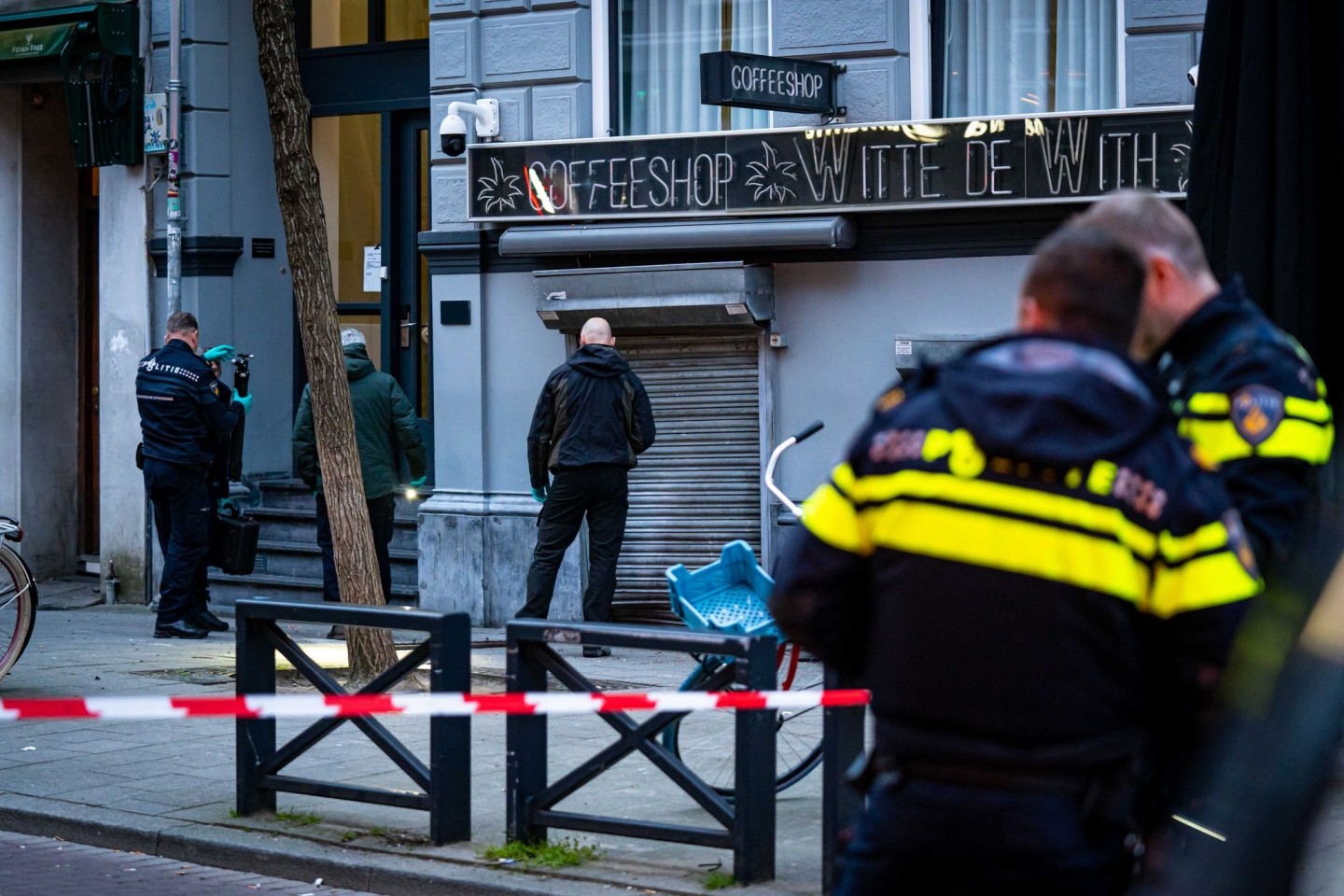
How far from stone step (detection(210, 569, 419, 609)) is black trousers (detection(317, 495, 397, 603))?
89 cm

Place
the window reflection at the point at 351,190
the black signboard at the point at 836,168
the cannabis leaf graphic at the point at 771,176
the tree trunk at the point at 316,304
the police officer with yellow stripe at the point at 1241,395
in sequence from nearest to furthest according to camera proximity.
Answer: the police officer with yellow stripe at the point at 1241,395 < the tree trunk at the point at 316,304 < the black signboard at the point at 836,168 < the cannabis leaf graphic at the point at 771,176 < the window reflection at the point at 351,190

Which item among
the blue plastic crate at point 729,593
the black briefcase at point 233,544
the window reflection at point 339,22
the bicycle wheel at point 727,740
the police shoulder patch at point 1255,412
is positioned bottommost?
the bicycle wheel at point 727,740

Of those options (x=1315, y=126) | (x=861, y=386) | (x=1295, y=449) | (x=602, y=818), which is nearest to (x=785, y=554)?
(x=1295, y=449)

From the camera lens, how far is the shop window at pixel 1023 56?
11398 millimetres

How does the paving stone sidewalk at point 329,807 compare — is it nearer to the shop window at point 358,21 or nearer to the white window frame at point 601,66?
the white window frame at point 601,66

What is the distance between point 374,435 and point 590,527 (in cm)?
181

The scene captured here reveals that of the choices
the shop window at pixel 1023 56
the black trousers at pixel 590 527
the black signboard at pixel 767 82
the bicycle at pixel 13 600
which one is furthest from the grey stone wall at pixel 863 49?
the bicycle at pixel 13 600

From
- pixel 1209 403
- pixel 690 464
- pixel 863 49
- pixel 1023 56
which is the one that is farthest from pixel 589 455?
pixel 1209 403

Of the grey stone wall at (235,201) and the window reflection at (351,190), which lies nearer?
the grey stone wall at (235,201)

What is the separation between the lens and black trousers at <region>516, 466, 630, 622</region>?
36.5 ft

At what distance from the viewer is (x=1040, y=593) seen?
2654mm

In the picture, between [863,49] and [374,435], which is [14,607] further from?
[863,49]

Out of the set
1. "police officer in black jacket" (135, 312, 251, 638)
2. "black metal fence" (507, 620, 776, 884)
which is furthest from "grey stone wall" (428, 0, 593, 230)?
"black metal fence" (507, 620, 776, 884)

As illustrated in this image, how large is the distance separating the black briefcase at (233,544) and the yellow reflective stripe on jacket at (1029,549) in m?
10.1
